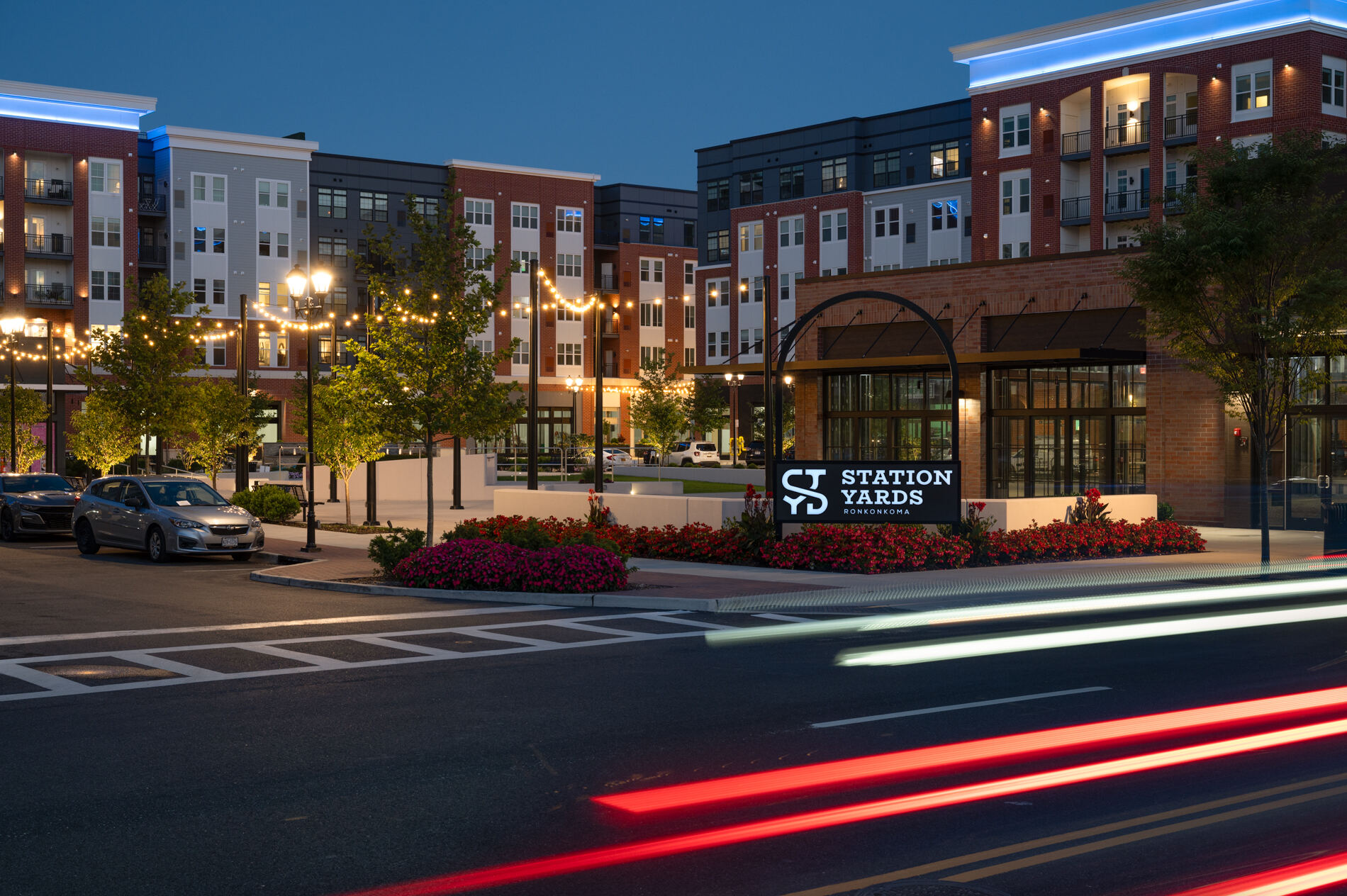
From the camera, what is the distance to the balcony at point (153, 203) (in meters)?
75.2

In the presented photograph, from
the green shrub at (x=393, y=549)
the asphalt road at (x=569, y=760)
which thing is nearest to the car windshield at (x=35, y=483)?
the green shrub at (x=393, y=549)

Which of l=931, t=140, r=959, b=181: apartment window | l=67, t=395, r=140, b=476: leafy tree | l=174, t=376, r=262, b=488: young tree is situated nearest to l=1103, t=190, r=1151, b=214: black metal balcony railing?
l=931, t=140, r=959, b=181: apartment window

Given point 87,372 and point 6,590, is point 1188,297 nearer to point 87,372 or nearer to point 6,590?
point 6,590

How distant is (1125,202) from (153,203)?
5421 cm

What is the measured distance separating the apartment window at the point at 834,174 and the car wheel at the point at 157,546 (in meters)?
58.7

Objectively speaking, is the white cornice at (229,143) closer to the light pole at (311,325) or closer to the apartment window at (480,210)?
the apartment window at (480,210)

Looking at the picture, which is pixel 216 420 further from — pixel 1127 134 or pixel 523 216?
pixel 523 216

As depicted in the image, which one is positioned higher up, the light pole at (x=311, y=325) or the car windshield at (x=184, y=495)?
the light pole at (x=311, y=325)

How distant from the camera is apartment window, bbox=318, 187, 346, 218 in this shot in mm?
84213

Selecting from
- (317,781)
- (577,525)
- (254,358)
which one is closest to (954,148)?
(254,358)

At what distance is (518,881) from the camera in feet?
19.4

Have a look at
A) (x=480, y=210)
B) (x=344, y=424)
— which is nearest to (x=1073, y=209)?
(x=344, y=424)

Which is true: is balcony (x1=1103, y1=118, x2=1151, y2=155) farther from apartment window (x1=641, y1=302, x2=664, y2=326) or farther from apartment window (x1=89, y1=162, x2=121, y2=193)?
apartment window (x1=89, y1=162, x2=121, y2=193)

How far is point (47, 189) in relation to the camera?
70.6 m
